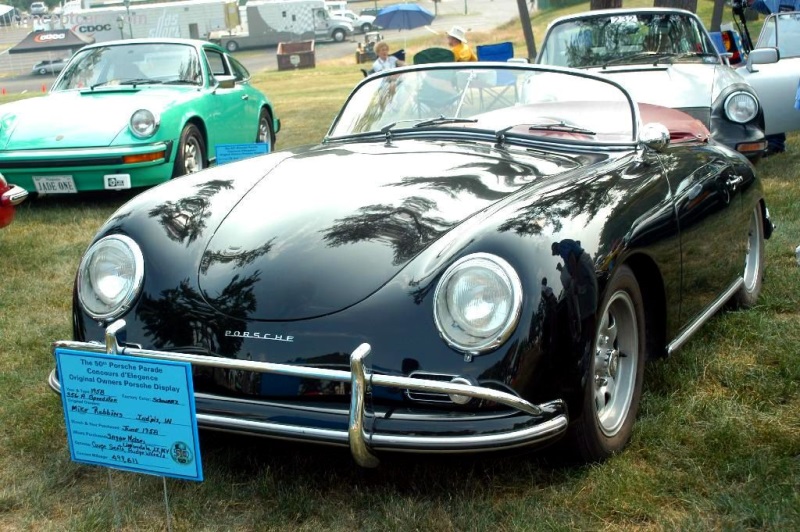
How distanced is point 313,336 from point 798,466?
158 cm

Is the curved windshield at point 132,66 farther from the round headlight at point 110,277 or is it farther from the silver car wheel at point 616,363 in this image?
the silver car wheel at point 616,363

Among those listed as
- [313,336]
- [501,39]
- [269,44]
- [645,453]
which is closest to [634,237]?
[645,453]

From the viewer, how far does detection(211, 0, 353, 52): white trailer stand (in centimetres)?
4972

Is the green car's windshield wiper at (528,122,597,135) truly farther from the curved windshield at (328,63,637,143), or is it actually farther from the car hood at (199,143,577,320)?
the car hood at (199,143,577,320)

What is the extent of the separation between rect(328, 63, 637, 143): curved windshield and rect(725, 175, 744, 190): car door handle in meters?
0.51

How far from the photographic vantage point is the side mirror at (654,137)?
12.5ft

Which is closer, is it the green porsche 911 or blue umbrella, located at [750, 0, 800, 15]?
the green porsche 911

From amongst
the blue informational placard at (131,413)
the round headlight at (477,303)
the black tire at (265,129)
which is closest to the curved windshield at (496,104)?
the round headlight at (477,303)

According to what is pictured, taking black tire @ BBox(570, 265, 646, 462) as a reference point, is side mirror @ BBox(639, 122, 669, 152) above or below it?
above

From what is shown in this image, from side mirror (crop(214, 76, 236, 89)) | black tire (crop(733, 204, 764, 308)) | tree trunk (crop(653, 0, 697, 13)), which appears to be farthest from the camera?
tree trunk (crop(653, 0, 697, 13))

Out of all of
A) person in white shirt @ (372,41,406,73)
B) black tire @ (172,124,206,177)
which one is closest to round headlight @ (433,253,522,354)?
black tire @ (172,124,206,177)

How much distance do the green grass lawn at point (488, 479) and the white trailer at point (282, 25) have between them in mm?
47639

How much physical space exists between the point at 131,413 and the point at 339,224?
2.93ft

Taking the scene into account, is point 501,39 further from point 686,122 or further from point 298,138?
point 686,122
